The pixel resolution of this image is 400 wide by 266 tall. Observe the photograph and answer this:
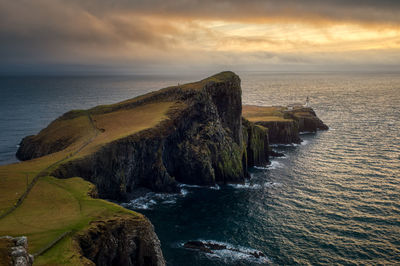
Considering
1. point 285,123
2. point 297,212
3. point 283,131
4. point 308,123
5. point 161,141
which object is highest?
point 161,141

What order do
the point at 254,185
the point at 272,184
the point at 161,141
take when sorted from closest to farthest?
the point at 161,141
the point at 272,184
the point at 254,185

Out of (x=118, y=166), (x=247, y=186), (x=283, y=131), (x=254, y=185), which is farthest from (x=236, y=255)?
(x=283, y=131)

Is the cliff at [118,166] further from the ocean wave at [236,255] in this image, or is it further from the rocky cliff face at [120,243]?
the ocean wave at [236,255]

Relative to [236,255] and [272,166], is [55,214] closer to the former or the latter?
[236,255]

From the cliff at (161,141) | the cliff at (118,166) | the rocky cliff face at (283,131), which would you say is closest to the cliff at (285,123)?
the rocky cliff face at (283,131)

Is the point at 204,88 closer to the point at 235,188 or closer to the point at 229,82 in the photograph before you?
the point at 229,82

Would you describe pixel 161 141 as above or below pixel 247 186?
above
